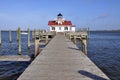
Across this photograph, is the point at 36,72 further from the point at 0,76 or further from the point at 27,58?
the point at 27,58

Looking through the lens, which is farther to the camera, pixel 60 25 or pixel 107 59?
pixel 60 25

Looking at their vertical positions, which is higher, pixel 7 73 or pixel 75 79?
pixel 75 79

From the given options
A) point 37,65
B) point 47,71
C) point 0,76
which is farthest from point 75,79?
point 0,76

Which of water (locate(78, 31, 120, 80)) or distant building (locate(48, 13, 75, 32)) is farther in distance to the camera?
distant building (locate(48, 13, 75, 32))

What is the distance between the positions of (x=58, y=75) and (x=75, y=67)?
1605mm

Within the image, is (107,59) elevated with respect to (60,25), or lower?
lower

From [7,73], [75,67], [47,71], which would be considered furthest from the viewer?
[7,73]

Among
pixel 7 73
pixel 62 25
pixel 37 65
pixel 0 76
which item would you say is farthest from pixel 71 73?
pixel 62 25

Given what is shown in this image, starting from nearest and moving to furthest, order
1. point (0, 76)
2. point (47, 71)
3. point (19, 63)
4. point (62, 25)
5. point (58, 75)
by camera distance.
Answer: point (58, 75) < point (47, 71) < point (0, 76) < point (19, 63) < point (62, 25)

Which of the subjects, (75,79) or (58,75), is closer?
(75,79)

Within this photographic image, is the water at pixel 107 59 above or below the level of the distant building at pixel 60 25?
below

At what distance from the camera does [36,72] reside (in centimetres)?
848

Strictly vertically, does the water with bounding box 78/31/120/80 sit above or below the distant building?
below

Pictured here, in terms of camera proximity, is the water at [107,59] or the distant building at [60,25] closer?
the water at [107,59]
